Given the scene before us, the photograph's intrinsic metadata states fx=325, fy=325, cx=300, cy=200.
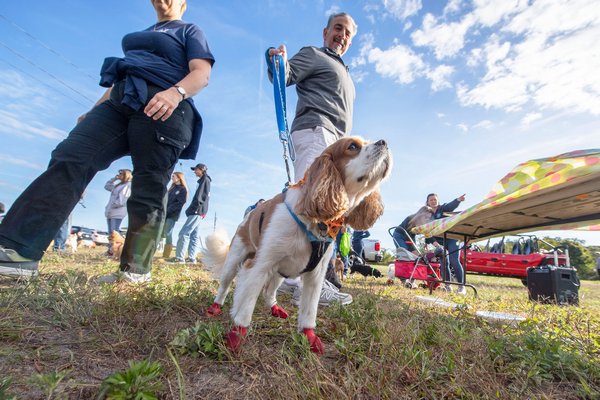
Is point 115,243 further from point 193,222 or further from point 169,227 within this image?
point 193,222

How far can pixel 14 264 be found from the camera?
7.70ft

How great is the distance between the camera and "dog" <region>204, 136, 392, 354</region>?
1804 mm

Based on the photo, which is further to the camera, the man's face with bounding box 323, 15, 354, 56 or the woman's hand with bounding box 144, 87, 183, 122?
the man's face with bounding box 323, 15, 354, 56

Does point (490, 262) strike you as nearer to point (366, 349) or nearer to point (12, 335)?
point (366, 349)

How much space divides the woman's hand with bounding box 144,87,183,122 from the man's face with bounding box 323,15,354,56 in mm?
1952

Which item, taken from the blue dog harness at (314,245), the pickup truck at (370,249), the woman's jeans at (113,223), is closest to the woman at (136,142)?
the blue dog harness at (314,245)

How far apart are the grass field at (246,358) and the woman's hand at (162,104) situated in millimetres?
1316

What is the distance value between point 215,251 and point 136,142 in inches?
50.9

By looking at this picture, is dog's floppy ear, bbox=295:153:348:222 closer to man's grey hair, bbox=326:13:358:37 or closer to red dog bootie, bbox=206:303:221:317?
red dog bootie, bbox=206:303:221:317

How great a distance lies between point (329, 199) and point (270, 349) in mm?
858

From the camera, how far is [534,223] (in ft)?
14.2

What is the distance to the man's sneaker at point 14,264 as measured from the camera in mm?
2295

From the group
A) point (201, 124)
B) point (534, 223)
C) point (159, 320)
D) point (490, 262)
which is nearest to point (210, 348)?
point (159, 320)

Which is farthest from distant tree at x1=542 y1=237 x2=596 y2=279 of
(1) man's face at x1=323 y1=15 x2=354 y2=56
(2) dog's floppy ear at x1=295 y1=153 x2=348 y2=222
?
(2) dog's floppy ear at x1=295 y1=153 x2=348 y2=222
